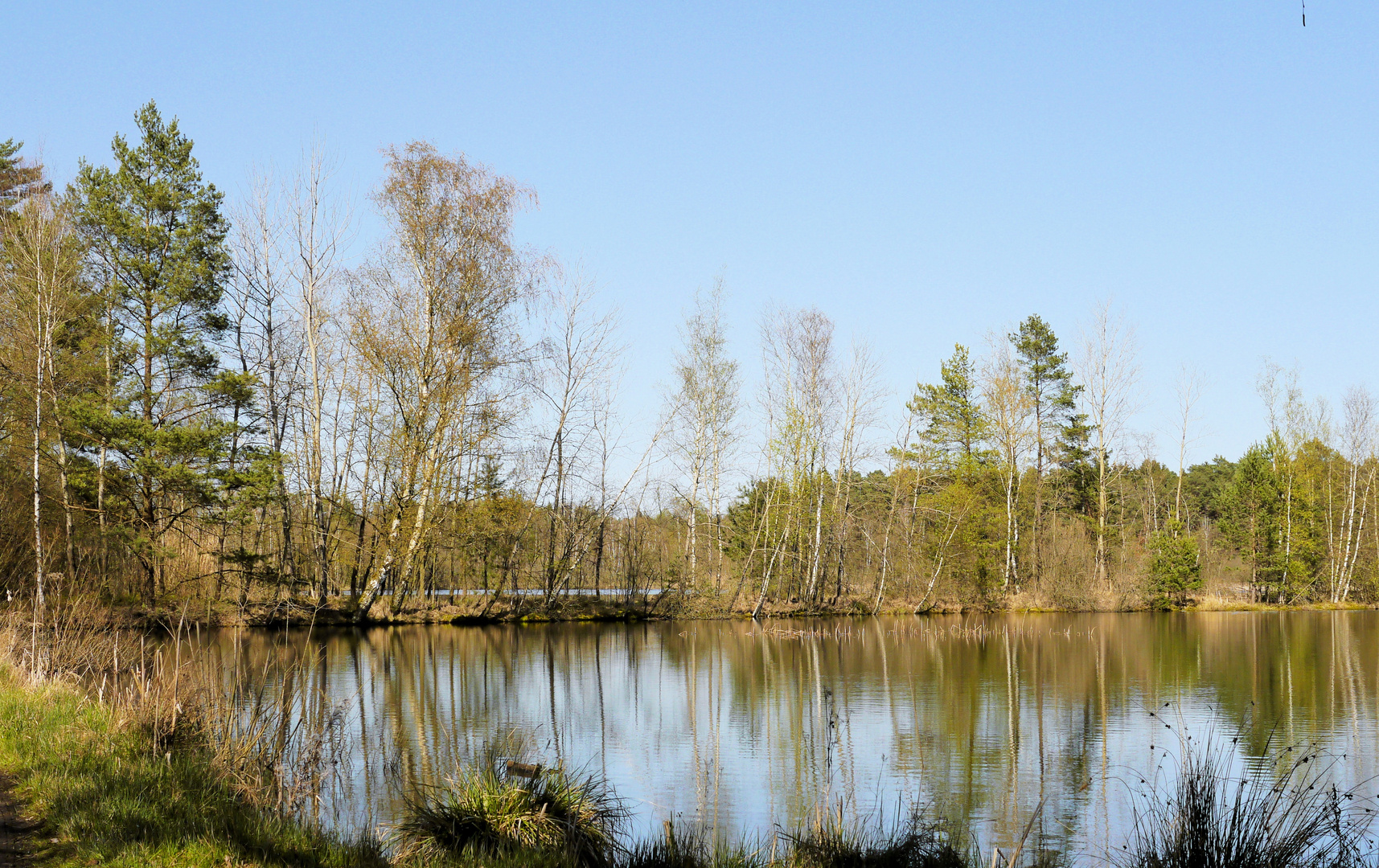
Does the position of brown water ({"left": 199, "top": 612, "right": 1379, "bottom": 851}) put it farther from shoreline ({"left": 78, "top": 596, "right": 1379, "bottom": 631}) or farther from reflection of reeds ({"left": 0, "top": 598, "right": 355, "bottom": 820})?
shoreline ({"left": 78, "top": 596, "right": 1379, "bottom": 631})

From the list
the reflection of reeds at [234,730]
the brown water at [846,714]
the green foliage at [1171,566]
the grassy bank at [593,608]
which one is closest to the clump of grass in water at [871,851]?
the brown water at [846,714]

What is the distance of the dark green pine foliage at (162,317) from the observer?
2678cm

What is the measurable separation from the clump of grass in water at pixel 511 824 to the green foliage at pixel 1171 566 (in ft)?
140

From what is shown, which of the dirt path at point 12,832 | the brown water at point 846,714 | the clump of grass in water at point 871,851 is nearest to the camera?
the dirt path at point 12,832

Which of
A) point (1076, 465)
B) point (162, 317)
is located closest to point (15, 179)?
point (162, 317)

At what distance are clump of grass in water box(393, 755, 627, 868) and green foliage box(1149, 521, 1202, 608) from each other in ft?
140

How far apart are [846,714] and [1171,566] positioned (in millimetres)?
34950

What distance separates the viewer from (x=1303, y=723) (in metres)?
14.1

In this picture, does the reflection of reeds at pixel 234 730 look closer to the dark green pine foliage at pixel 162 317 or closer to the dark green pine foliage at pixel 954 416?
the dark green pine foliage at pixel 162 317

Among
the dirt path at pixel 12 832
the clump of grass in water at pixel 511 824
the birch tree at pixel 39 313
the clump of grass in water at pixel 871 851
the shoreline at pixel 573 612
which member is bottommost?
the shoreline at pixel 573 612

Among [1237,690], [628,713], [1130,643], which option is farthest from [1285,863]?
[1130,643]

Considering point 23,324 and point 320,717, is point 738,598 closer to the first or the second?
point 23,324

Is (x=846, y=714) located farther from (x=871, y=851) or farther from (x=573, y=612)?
(x=573, y=612)

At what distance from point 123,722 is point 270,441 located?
2694 centimetres
